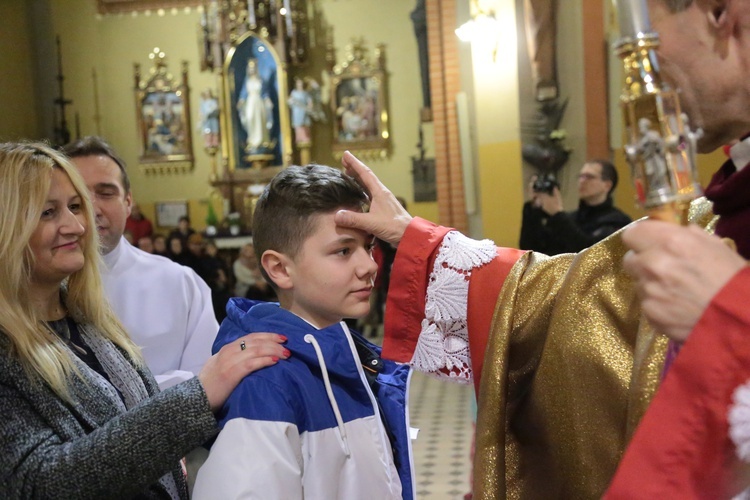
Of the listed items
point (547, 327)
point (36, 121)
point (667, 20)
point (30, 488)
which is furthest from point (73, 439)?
point (36, 121)

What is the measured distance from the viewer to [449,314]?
1783 millimetres

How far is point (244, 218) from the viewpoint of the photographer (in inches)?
485

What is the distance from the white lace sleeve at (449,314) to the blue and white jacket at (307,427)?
121 millimetres

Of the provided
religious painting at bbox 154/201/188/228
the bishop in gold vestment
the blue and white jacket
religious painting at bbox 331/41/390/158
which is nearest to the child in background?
Answer: the blue and white jacket

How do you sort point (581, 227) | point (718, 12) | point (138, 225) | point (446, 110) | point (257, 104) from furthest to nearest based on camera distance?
point (257, 104) → point (138, 225) → point (446, 110) → point (581, 227) → point (718, 12)

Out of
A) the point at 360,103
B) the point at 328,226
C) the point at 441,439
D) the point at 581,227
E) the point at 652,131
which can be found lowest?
the point at 441,439

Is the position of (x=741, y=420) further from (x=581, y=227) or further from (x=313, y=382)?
(x=581, y=227)

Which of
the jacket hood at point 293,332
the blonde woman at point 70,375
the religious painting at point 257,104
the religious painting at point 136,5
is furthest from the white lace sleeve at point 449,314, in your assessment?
the religious painting at point 136,5

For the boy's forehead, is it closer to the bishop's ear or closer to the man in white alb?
the bishop's ear

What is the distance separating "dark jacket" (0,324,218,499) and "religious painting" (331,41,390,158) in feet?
35.2

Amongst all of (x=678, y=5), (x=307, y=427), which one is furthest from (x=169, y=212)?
(x=678, y=5)

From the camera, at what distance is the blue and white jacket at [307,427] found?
1423 millimetres

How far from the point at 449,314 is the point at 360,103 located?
10.7 metres

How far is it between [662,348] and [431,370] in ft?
2.21
